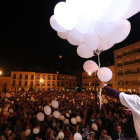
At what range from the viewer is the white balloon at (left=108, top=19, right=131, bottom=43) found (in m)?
2.56

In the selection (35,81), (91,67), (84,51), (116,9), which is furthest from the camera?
(35,81)

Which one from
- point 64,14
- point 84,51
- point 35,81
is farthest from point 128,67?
point 35,81

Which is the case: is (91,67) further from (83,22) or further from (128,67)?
(128,67)

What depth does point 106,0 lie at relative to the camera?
2.34 meters

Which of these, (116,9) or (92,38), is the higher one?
(116,9)

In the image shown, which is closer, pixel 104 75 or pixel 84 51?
pixel 104 75

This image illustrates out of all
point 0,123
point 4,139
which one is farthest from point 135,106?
point 0,123

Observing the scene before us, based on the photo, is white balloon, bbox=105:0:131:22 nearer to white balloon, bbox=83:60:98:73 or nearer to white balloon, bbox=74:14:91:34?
white balloon, bbox=74:14:91:34

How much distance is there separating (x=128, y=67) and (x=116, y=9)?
85.0ft

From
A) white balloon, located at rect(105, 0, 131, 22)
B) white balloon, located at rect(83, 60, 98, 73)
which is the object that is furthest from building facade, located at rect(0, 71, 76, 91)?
white balloon, located at rect(105, 0, 131, 22)

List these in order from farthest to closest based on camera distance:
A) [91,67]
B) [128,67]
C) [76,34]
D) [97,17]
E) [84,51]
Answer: [128,67] < [91,67] < [84,51] < [76,34] < [97,17]

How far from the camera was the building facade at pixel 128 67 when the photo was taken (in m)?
23.8

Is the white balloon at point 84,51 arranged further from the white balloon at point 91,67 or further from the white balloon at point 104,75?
the white balloon at point 104,75

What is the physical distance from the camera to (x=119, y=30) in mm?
2574
